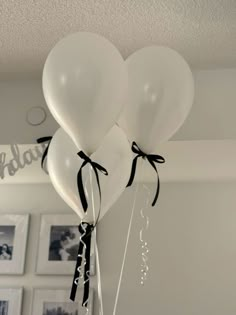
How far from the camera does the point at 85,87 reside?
1074 millimetres

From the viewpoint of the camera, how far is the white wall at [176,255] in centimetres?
230

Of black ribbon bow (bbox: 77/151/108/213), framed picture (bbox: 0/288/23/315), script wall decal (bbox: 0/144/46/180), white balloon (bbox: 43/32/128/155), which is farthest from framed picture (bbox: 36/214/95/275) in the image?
white balloon (bbox: 43/32/128/155)

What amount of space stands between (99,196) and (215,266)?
4.42 feet

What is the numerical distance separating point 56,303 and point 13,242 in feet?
1.49

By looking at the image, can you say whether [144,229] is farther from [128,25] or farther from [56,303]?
[128,25]

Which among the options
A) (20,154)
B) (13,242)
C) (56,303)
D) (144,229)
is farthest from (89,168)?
(13,242)

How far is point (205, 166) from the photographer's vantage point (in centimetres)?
229

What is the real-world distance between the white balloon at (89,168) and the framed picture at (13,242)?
54.4 inches

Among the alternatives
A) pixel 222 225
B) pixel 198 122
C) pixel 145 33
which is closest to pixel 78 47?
pixel 145 33

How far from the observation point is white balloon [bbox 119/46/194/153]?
1229 mm

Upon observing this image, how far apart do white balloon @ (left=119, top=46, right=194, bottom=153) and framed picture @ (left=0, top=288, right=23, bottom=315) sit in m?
1.56

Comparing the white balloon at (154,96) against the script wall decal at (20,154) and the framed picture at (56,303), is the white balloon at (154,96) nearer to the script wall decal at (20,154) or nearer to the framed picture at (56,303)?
the script wall decal at (20,154)

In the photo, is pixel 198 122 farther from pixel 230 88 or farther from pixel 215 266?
pixel 215 266

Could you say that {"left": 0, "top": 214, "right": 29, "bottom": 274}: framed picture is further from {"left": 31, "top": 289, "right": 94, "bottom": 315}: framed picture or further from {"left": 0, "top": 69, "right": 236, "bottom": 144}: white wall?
{"left": 0, "top": 69, "right": 236, "bottom": 144}: white wall
